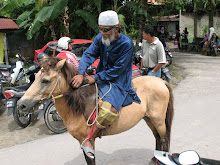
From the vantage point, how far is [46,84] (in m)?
2.60

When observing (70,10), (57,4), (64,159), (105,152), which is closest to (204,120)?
(105,152)

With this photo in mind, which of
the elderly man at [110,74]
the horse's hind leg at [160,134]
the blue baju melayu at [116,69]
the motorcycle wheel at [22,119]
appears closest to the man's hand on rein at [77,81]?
the elderly man at [110,74]

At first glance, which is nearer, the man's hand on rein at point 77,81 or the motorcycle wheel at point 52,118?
the man's hand on rein at point 77,81

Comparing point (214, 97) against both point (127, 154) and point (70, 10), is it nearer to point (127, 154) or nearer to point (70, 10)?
point (127, 154)

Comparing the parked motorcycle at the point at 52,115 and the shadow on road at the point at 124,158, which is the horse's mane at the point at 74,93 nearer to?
the shadow on road at the point at 124,158

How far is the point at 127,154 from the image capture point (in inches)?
161

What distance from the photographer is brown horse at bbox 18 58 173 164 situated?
102 inches

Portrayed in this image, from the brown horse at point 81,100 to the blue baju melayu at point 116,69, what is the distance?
13cm

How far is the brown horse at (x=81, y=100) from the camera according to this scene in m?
2.58

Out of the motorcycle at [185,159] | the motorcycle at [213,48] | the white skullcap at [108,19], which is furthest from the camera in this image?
the motorcycle at [213,48]

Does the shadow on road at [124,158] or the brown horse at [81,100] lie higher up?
the brown horse at [81,100]

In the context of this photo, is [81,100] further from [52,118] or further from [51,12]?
[51,12]

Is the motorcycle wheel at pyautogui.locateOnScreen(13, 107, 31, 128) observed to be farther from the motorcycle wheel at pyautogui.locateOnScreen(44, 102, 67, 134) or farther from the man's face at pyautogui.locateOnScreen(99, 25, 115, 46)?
the man's face at pyautogui.locateOnScreen(99, 25, 115, 46)

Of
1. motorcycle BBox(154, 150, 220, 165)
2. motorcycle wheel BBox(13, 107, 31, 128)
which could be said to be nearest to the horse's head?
motorcycle BBox(154, 150, 220, 165)
